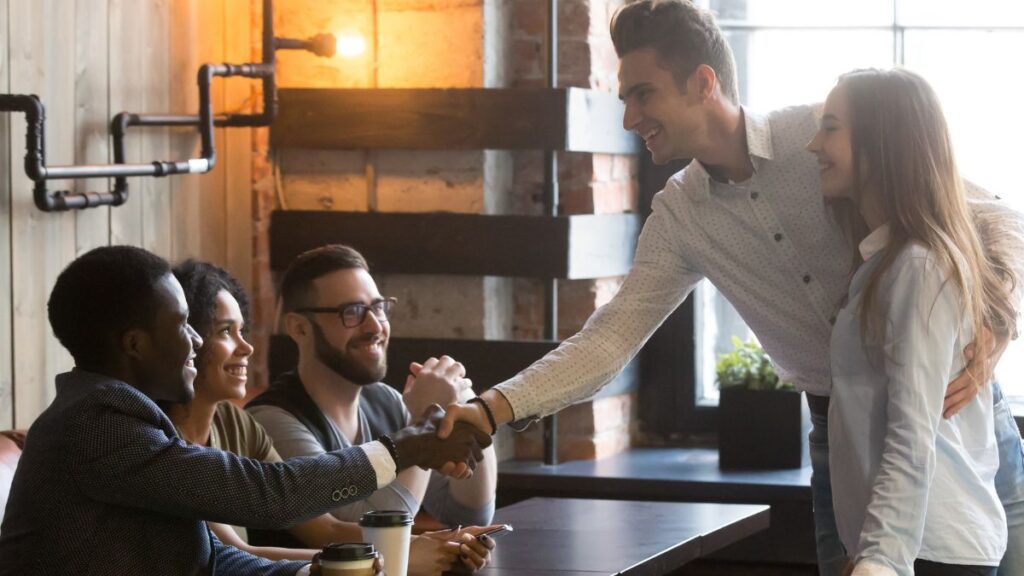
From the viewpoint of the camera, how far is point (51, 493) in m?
1.98

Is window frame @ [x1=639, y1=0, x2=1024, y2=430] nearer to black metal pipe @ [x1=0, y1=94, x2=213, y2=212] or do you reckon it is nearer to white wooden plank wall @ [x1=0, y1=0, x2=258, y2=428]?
white wooden plank wall @ [x1=0, y1=0, x2=258, y2=428]

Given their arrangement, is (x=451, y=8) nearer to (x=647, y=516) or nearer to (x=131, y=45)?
(x=131, y=45)

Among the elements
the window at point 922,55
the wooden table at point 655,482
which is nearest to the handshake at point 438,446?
the wooden table at point 655,482

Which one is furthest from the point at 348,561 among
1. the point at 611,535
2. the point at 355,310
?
the point at 355,310

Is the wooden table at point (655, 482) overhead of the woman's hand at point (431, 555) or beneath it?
beneath

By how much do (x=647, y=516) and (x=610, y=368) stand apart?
506mm

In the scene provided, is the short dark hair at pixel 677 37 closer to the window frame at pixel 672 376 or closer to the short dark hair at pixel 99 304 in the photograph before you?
the short dark hair at pixel 99 304

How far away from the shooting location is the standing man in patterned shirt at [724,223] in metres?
2.51

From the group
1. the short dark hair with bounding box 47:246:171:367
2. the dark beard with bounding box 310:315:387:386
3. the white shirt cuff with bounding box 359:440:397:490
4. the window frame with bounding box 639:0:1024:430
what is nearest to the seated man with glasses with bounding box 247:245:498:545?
the dark beard with bounding box 310:315:387:386

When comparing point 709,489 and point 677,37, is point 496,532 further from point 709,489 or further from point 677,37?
point 709,489

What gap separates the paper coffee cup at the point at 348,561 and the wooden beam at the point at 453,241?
1.94 m

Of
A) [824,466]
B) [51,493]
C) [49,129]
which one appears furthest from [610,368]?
[49,129]

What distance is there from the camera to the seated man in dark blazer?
1.98 meters

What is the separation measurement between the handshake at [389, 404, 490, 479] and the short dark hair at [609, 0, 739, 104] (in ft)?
2.20
